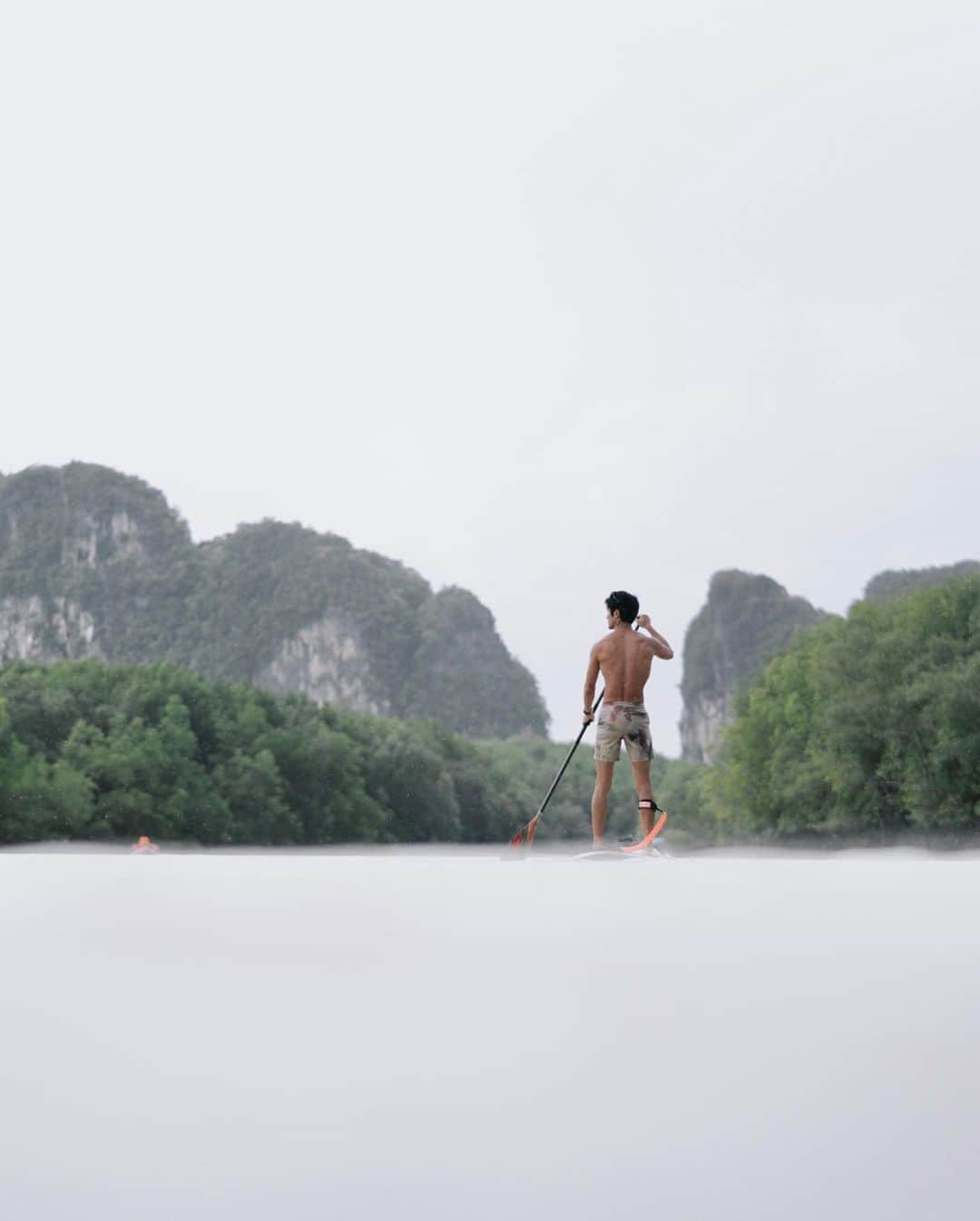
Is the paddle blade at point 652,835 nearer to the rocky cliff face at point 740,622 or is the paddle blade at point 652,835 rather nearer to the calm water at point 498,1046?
the calm water at point 498,1046

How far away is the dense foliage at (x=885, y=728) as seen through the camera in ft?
183

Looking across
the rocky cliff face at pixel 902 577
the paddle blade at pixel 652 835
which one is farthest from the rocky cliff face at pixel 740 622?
the paddle blade at pixel 652 835

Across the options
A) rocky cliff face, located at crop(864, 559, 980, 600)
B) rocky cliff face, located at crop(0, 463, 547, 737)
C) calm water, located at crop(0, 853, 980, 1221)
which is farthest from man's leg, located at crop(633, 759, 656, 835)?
rocky cliff face, located at crop(0, 463, 547, 737)

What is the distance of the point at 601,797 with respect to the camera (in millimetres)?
7789

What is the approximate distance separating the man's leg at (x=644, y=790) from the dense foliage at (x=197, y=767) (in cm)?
6420

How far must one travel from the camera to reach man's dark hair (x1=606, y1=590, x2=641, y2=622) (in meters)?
7.90

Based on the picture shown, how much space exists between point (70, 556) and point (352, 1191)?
593 ft

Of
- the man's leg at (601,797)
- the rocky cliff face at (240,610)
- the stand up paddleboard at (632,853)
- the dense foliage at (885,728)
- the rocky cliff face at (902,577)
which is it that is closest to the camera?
the stand up paddleboard at (632,853)

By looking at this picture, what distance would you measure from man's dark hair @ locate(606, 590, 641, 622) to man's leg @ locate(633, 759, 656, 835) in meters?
0.61

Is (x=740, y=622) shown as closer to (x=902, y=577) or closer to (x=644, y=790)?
(x=902, y=577)

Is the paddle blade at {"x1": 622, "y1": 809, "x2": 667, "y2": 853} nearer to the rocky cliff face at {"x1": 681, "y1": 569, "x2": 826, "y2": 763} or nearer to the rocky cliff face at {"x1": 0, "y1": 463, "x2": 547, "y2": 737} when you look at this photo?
the rocky cliff face at {"x1": 681, "y1": 569, "x2": 826, "y2": 763}

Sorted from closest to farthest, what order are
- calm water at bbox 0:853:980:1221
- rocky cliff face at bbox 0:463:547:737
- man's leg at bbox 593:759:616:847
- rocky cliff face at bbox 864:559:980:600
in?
calm water at bbox 0:853:980:1221
man's leg at bbox 593:759:616:847
rocky cliff face at bbox 864:559:980:600
rocky cliff face at bbox 0:463:547:737

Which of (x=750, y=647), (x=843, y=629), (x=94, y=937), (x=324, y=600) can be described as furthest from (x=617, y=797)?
(x=94, y=937)

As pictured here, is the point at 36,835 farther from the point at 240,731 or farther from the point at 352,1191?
the point at 352,1191
